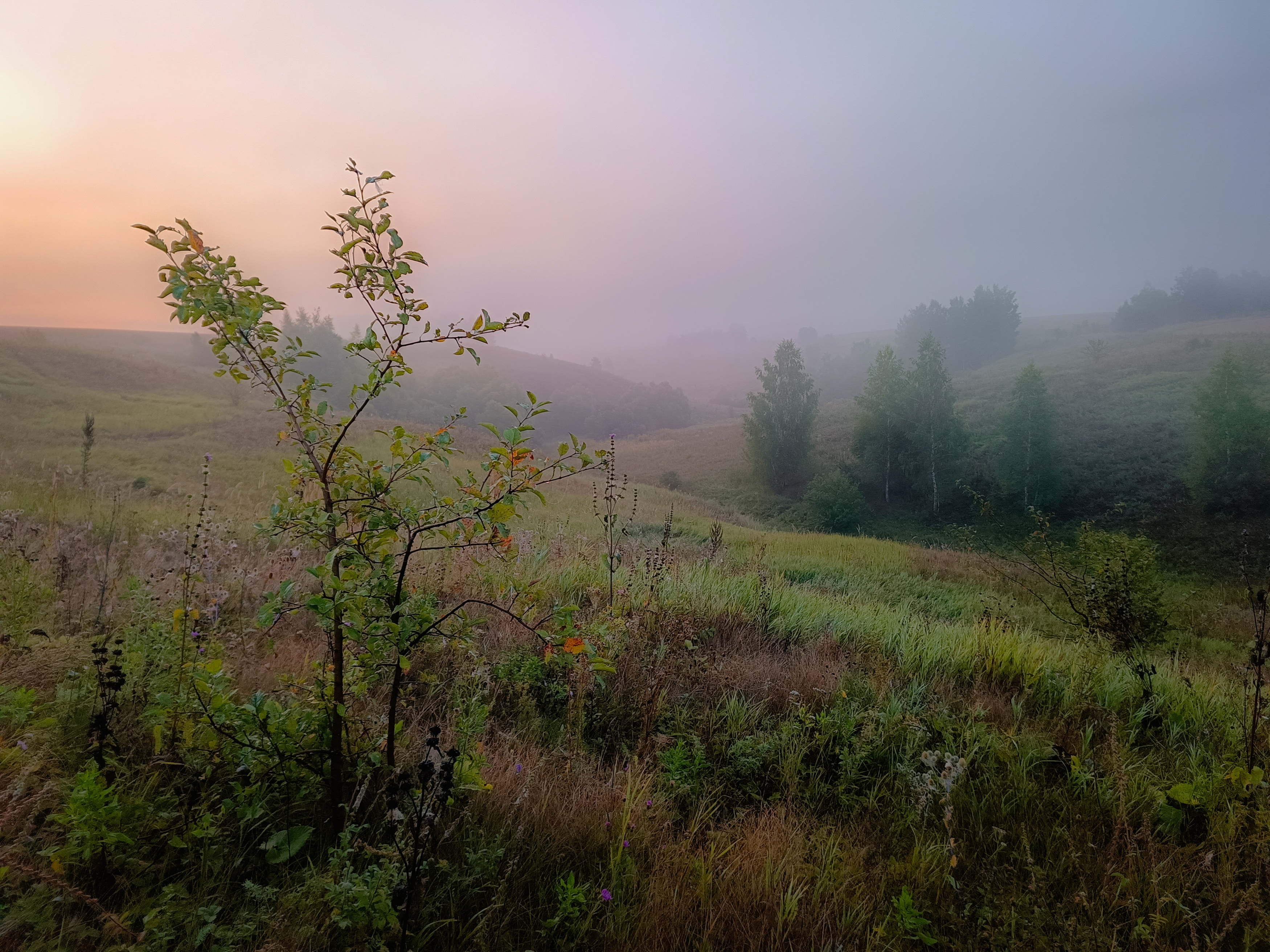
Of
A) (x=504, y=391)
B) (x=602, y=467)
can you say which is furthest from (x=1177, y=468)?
(x=504, y=391)

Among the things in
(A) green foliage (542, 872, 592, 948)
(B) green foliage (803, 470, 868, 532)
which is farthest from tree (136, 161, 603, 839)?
(B) green foliage (803, 470, 868, 532)

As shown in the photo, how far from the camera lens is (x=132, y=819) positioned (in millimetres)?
1796

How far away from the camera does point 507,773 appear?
231 centimetres

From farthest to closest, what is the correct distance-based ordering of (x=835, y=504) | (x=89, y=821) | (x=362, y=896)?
1. (x=835, y=504)
2. (x=89, y=821)
3. (x=362, y=896)

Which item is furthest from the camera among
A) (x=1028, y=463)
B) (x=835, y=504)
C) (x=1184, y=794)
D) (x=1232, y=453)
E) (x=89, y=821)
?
(x=1028, y=463)

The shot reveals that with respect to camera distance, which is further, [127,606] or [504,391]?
[504,391]

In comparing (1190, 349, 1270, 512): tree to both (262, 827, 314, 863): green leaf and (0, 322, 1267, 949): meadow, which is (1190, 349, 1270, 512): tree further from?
(262, 827, 314, 863): green leaf

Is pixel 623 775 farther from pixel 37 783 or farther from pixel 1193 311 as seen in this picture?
pixel 1193 311

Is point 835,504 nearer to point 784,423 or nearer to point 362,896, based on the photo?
point 784,423

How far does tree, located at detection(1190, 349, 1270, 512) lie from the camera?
30.1m

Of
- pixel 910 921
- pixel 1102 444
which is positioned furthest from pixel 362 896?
pixel 1102 444

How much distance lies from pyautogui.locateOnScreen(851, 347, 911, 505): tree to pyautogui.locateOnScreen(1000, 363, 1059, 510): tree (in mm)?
6560

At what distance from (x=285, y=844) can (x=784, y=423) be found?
4324 cm

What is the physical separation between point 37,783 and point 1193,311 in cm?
14400
